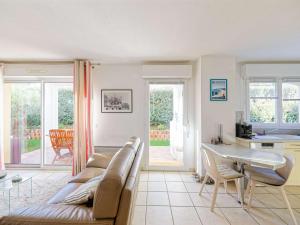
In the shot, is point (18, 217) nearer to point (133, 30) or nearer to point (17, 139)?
point (133, 30)

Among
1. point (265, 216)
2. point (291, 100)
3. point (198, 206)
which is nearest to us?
point (265, 216)

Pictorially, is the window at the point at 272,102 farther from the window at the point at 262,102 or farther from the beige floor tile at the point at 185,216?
the beige floor tile at the point at 185,216

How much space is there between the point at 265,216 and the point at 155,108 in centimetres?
284

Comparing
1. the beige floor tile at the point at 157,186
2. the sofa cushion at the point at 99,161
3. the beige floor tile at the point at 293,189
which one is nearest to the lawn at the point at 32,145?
the sofa cushion at the point at 99,161

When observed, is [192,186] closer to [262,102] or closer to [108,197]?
[262,102]

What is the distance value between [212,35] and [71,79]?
3.20 metres

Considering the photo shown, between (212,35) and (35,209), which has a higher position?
(212,35)

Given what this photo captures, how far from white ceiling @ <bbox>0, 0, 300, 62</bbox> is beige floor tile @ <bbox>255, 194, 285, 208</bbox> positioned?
8.09 ft

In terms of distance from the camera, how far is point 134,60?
4.30 metres

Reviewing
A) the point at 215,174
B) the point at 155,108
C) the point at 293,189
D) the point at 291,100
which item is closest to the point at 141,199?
the point at 215,174

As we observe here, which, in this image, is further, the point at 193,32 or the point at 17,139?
the point at 17,139

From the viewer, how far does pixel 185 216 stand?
8.45 ft

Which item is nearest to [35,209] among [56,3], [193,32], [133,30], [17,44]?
[56,3]

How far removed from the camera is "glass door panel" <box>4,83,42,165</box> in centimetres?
467
